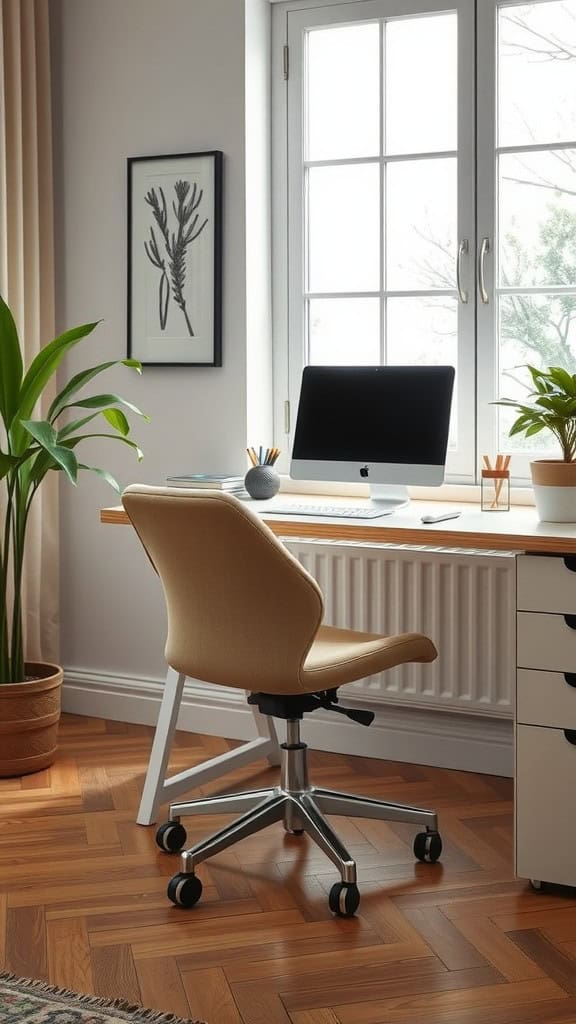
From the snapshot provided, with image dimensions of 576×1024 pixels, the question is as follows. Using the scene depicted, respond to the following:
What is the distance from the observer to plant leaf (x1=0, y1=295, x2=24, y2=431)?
10.6 feet

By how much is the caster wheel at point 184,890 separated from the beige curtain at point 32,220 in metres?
1.47

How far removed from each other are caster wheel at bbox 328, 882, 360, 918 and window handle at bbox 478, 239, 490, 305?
1.67 m

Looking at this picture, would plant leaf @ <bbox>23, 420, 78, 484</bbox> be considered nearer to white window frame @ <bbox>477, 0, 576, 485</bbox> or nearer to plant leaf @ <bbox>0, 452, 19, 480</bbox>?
plant leaf @ <bbox>0, 452, 19, 480</bbox>

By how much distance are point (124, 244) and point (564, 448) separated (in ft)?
5.46

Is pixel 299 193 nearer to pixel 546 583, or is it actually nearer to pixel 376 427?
pixel 376 427

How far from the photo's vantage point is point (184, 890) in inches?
98.6

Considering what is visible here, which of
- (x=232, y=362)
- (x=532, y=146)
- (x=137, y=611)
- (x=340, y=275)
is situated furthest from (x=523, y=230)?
(x=137, y=611)

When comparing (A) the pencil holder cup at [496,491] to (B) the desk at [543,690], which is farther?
(A) the pencil holder cup at [496,491]

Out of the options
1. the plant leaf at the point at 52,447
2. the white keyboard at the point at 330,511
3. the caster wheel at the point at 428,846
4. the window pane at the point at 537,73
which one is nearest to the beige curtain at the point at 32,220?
the plant leaf at the point at 52,447

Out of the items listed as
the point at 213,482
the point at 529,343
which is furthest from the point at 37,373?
the point at 529,343

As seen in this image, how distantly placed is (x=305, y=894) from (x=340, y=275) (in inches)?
72.5

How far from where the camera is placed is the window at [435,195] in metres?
3.33

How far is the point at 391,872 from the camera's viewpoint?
2.71 meters

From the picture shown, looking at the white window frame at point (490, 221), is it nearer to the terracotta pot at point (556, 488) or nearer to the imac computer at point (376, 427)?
the imac computer at point (376, 427)
